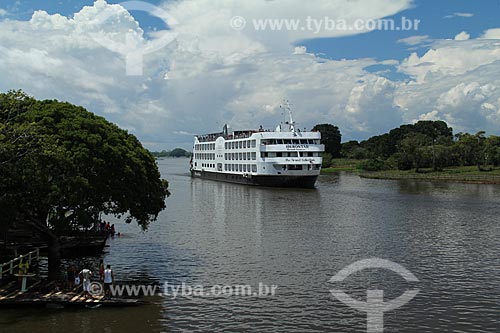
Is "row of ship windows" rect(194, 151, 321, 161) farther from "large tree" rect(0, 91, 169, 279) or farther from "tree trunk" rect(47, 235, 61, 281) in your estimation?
"tree trunk" rect(47, 235, 61, 281)

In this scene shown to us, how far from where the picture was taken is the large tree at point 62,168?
73.0 feet

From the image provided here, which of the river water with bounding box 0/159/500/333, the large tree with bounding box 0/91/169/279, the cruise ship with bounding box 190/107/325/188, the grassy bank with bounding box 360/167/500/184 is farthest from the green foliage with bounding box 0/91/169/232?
the grassy bank with bounding box 360/167/500/184

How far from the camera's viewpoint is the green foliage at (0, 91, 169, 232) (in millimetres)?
22312

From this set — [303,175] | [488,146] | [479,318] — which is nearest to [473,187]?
[303,175]

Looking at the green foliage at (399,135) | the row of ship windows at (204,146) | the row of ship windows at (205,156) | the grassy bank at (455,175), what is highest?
the green foliage at (399,135)

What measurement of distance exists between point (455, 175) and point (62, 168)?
93.7 m

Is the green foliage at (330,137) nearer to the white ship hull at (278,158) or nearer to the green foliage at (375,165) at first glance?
the green foliage at (375,165)

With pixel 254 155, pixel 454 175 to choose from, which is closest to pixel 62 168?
pixel 254 155

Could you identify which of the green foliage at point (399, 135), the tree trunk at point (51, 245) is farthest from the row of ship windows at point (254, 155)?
the green foliage at point (399, 135)

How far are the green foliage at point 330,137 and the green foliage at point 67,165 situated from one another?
16224 centimetres

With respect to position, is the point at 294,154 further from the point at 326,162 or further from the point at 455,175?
the point at 326,162

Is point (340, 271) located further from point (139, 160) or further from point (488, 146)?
point (488, 146)

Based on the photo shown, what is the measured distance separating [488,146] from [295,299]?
104 meters

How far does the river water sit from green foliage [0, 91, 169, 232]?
4571mm
